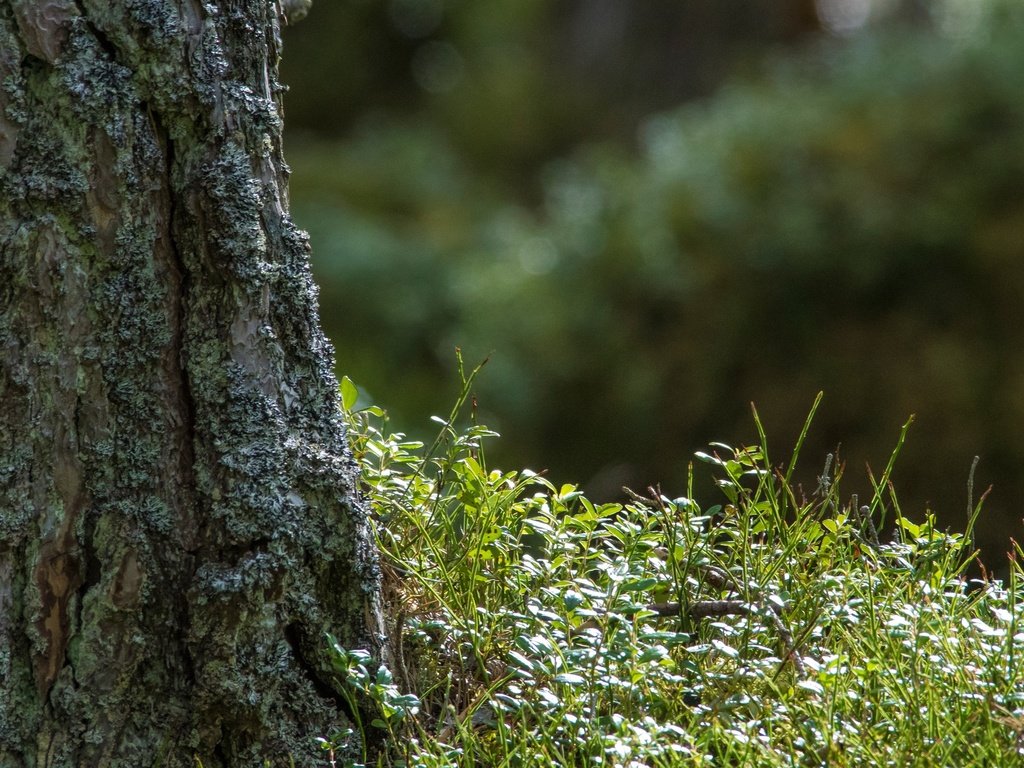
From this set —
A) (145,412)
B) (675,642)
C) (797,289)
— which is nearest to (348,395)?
(145,412)

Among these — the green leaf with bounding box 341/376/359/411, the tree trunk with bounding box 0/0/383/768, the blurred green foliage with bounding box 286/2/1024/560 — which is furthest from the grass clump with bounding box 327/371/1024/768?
the blurred green foliage with bounding box 286/2/1024/560

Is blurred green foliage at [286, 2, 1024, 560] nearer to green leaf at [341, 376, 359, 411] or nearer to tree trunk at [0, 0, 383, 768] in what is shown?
green leaf at [341, 376, 359, 411]

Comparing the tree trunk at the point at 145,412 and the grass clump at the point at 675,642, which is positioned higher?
the tree trunk at the point at 145,412

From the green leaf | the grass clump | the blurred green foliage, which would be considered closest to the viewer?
the grass clump

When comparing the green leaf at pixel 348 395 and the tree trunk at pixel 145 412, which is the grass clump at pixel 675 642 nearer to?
the green leaf at pixel 348 395

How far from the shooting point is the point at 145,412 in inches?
47.1

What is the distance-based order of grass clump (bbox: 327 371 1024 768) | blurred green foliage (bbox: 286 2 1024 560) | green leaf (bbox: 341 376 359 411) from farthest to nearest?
blurred green foliage (bbox: 286 2 1024 560) → green leaf (bbox: 341 376 359 411) → grass clump (bbox: 327 371 1024 768)

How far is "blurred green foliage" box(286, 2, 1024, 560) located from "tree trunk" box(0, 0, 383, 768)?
2.12m

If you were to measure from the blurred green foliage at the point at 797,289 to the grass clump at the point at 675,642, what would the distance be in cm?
185

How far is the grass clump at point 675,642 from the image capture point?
3.62 feet

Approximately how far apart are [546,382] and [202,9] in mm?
3139

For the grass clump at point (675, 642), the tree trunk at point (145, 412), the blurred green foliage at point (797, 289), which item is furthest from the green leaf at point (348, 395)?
the blurred green foliage at point (797, 289)

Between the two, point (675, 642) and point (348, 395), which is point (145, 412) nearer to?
point (348, 395)

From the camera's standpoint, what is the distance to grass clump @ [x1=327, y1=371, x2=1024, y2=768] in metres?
Result: 1.10
